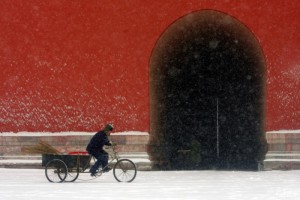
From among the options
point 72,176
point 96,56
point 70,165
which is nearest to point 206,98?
point 96,56

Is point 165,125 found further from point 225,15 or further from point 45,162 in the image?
point 45,162

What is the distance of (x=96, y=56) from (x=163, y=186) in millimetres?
4904

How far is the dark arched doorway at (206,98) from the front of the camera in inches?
687

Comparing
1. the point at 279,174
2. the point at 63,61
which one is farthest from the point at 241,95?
the point at 63,61

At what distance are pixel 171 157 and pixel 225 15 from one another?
4130 millimetres

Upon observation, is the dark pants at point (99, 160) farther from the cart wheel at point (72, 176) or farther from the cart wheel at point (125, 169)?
the cart wheel at point (72, 176)

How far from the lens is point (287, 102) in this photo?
16609 mm

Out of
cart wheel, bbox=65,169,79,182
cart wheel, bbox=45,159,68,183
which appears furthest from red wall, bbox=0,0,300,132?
cart wheel, bbox=45,159,68,183

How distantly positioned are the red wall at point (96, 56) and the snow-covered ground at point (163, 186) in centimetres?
149

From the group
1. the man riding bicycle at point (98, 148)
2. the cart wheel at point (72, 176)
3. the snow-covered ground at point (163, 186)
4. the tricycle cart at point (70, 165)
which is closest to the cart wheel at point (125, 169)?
the tricycle cart at point (70, 165)

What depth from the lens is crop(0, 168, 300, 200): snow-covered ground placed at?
37.2 ft

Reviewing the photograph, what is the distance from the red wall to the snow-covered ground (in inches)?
58.5

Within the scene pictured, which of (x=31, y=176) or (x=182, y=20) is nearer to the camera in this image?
(x=31, y=176)

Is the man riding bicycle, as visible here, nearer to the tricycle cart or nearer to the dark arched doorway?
the tricycle cart
